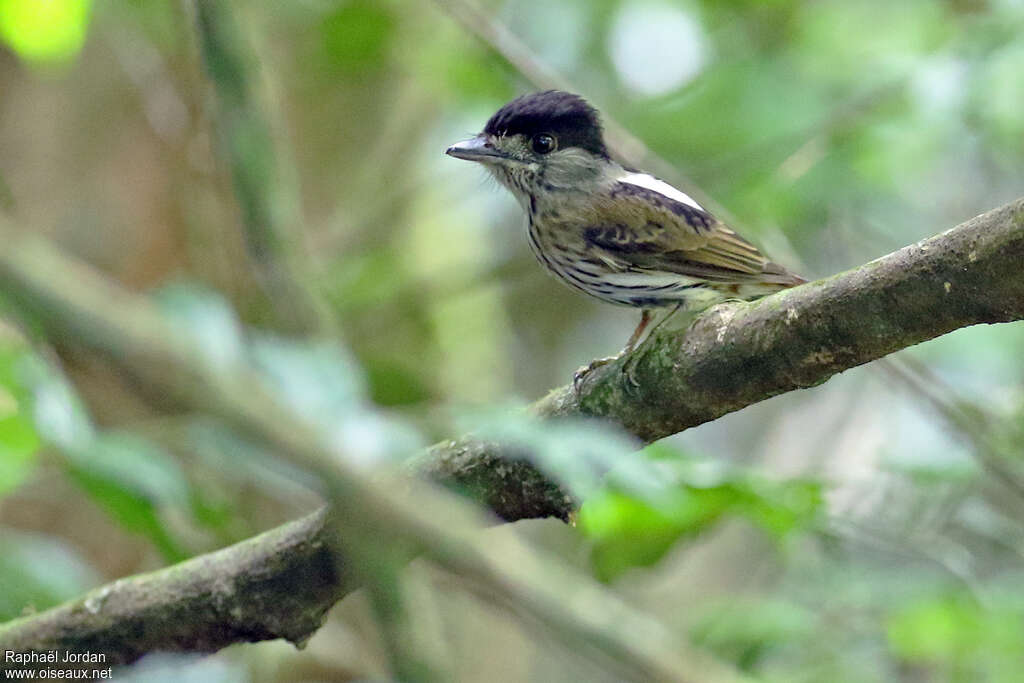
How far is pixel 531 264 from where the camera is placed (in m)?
5.37

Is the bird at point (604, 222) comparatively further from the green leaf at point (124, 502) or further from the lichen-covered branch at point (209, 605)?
the green leaf at point (124, 502)

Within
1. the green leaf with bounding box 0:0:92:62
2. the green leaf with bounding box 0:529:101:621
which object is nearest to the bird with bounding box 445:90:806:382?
the green leaf with bounding box 0:0:92:62

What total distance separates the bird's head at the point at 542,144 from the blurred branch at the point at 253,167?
739mm

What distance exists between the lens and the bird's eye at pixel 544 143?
388 cm

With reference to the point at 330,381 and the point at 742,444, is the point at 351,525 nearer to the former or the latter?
the point at 330,381

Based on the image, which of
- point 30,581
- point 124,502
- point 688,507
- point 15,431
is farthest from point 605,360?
point 30,581

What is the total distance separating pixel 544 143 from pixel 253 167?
1006mm

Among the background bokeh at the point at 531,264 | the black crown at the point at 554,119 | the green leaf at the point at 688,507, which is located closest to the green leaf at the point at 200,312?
the background bokeh at the point at 531,264

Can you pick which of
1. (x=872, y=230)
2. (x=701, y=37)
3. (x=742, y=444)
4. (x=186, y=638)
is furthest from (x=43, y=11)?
(x=742, y=444)

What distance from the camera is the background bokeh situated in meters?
3.34

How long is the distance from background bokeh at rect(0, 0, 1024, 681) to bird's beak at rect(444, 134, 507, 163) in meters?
0.37

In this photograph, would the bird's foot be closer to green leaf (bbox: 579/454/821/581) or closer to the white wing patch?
green leaf (bbox: 579/454/821/581)

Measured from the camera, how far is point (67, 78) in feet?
17.0

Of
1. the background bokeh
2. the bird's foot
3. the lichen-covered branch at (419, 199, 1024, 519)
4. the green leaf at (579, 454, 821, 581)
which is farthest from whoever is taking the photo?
the background bokeh
